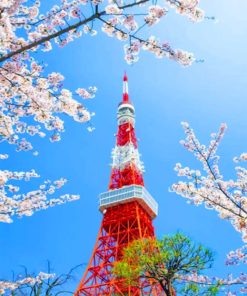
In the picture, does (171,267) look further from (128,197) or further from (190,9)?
(128,197)

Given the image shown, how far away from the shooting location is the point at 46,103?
394 centimetres

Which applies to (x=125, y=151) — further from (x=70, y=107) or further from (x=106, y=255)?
(x=70, y=107)

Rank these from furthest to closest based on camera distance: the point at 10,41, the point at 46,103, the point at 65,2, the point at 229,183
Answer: the point at 229,183 < the point at 65,2 < the point at 46,103 < the point at 10,41

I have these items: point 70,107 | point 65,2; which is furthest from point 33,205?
point 65,2

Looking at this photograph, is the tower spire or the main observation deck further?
the tower spire

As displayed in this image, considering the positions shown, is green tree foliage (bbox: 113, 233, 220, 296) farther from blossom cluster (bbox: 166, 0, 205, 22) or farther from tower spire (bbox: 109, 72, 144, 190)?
tower spire (bbox: 109, 72, 144, 190)

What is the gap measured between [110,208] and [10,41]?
2476 centimetres

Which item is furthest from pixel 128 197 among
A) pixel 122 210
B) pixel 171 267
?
pixel 171 267

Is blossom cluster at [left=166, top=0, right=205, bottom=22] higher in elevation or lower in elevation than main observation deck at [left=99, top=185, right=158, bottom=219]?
lower

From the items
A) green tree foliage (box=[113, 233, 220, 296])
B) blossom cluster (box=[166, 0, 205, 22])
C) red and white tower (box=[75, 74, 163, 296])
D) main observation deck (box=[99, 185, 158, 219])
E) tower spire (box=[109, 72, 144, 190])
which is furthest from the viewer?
tower spire (box=[109, 72, 144, 190])

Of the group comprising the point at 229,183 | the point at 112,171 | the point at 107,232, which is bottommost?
the point at 229,183

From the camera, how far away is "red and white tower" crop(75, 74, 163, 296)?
2262 cm

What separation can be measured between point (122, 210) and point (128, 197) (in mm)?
1087

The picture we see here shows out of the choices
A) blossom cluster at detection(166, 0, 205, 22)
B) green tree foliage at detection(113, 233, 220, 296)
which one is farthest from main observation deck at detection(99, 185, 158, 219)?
blossom cluster at detection(166, 0, 205, 22)
